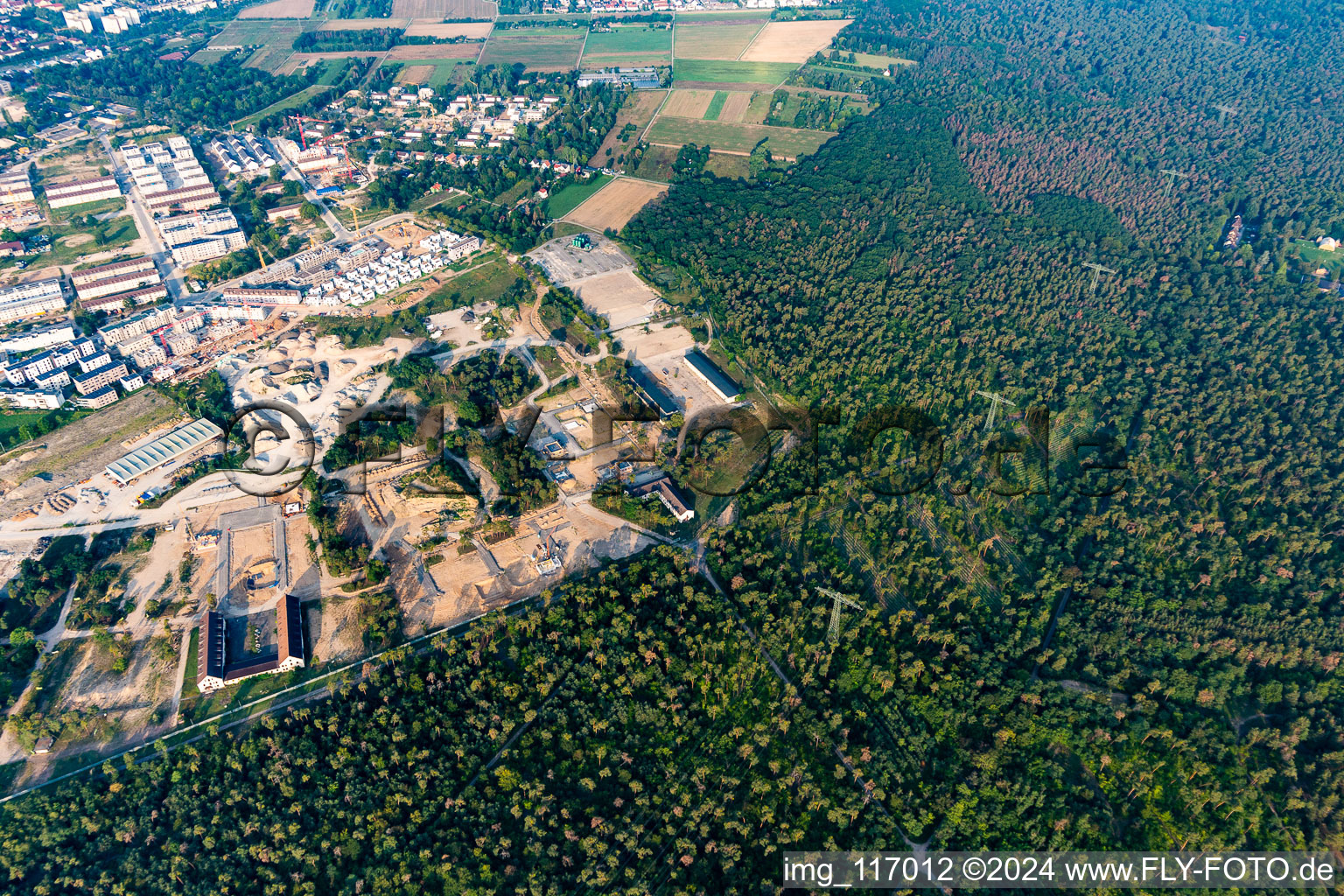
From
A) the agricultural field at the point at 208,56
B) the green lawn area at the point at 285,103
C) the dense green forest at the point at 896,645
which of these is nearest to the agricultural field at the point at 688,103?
the dense green forest at the point at 896,645

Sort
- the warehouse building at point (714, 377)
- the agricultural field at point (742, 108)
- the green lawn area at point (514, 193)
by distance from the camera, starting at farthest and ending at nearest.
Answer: the agricultural field at point (742, 108), the green lawn area at point (514, 193), the warehouse building at point (714, 377)

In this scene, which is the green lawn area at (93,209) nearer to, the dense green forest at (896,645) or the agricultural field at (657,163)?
the dense green forest at (896,645)

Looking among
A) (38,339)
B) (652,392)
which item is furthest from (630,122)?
(38,339)

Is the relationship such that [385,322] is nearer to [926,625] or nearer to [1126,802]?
[926,625]

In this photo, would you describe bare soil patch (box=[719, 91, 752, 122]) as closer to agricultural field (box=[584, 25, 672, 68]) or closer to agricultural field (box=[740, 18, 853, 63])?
agricultural field (box=[740, 18, 853, 63])

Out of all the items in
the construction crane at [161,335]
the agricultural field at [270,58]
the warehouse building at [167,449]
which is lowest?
the construction crane at [161,335]

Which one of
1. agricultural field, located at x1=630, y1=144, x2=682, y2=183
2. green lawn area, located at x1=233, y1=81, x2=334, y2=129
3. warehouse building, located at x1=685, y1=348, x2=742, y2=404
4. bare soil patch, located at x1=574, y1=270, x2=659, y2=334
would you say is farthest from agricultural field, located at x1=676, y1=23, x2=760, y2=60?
warehouse building, located at x1=685, y1=348, x2=742, y2=404

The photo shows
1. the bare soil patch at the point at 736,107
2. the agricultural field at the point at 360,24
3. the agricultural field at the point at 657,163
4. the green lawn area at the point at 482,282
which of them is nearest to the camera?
the green lawn area at the point at 482,282

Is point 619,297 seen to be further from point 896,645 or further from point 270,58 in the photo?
point 270,58
